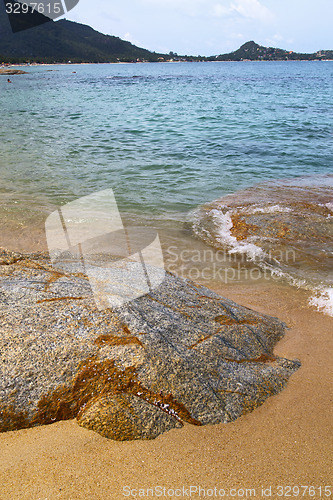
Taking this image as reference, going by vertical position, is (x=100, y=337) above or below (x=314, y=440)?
above

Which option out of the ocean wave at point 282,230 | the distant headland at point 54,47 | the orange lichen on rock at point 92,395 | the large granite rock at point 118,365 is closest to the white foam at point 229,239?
the ocean wave at point 282,230

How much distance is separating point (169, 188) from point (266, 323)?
593 cm

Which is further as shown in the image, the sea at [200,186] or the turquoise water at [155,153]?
the turquoise water at [155,153]

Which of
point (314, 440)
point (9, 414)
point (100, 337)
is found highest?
point (100, 337)

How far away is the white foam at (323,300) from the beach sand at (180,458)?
183cm

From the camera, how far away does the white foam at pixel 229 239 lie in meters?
5.68

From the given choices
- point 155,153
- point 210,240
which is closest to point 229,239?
point 210,240

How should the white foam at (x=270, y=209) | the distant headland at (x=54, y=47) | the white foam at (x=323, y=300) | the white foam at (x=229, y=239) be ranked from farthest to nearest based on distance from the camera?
1. the distant headland at (x=54, y=47)
2. the white foam at (x=270, y=209)
3. the white foam at (x=229, y=239)
4. the white foam at (x=323, y=300)

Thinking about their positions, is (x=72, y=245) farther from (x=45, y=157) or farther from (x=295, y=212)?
(x=45, y=157)

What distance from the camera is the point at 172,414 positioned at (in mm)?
2262

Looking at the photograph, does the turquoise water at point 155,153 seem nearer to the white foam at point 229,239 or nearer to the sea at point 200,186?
the sea at point 200,186

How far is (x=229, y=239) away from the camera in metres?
6.18

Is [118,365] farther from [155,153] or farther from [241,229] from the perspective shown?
[155,153]

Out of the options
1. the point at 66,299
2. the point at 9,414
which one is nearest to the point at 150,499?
the point at 9,414
